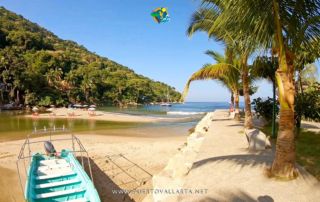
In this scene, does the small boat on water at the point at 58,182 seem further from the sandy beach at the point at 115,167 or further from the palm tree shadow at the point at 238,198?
the palm tree shadow at the point at 238,198

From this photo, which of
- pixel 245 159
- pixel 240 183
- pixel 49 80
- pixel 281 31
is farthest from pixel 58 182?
pixel 49 80

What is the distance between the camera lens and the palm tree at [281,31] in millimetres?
5141

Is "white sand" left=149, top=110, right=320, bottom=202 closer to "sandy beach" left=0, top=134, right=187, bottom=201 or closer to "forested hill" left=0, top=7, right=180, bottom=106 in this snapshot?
"sandy beach" left=0, top=134, right=187, bottom=201

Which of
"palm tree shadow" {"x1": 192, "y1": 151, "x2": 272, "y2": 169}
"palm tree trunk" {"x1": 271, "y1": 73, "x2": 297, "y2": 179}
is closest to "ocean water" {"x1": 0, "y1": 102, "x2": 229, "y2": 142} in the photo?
"palm tree shadow" {"x1": 192, "y1": 151, "x2": 272, "y2": 169}

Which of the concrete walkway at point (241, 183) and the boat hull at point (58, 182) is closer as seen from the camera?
the concrete walkway at point (241, 183)

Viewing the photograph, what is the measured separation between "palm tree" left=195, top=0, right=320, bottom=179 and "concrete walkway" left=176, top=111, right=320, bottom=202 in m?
0.43

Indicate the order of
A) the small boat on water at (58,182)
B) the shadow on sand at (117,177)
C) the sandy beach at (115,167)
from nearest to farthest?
the small boat on water at (58,182), the shadow on sand at (117,177), the sandy beach at (115,167)

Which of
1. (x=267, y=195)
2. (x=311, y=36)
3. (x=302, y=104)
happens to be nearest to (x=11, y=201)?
(x=267, y=195)

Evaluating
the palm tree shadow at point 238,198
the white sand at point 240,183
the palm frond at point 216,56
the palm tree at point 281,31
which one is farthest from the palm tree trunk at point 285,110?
the palm frond at point 216,56

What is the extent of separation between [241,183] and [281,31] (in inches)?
122

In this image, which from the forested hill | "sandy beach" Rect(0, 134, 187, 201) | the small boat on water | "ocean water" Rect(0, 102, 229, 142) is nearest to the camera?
the small boat on water

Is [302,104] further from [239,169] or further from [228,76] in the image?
[228,76]

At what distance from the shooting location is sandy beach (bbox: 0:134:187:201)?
320 inches

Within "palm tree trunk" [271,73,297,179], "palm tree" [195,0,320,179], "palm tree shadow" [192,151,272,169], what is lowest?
"palm tree shadow" [192,151,272,169]
